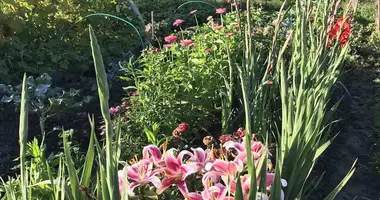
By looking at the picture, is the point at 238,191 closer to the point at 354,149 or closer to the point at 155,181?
the point at 155,181

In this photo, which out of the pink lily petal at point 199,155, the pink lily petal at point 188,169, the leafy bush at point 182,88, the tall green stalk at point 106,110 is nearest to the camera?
the tall green stalk at point 106,110

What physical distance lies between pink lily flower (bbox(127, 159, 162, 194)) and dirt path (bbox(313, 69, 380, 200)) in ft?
4.58

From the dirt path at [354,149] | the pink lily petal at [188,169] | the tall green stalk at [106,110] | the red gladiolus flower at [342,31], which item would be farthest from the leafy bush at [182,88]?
the tall green stalk at [106,110]

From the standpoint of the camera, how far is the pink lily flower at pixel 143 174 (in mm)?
1464

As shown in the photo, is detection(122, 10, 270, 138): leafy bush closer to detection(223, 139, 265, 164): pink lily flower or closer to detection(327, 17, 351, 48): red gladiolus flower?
detection(327, 17, 351, 48): red gladiolus flower

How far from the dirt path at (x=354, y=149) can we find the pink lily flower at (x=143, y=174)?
1.40m

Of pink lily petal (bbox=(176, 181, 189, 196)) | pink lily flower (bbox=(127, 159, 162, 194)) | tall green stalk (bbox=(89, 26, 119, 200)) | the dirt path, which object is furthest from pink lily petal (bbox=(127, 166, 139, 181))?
the dirt path

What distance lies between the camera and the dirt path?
3.07 meters

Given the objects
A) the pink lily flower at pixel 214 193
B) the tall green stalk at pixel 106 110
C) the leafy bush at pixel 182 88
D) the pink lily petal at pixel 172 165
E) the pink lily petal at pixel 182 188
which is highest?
the tall green stalk at pixel 106 110

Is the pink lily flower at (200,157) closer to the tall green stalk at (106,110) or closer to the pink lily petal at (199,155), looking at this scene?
the pink lily petal at (199,155)

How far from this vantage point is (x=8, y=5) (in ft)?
13.8

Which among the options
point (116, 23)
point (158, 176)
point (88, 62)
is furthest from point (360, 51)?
point (158, 176)

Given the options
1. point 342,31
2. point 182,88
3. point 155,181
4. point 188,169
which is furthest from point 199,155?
point 342,31

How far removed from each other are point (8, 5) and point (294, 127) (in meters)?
3.14
